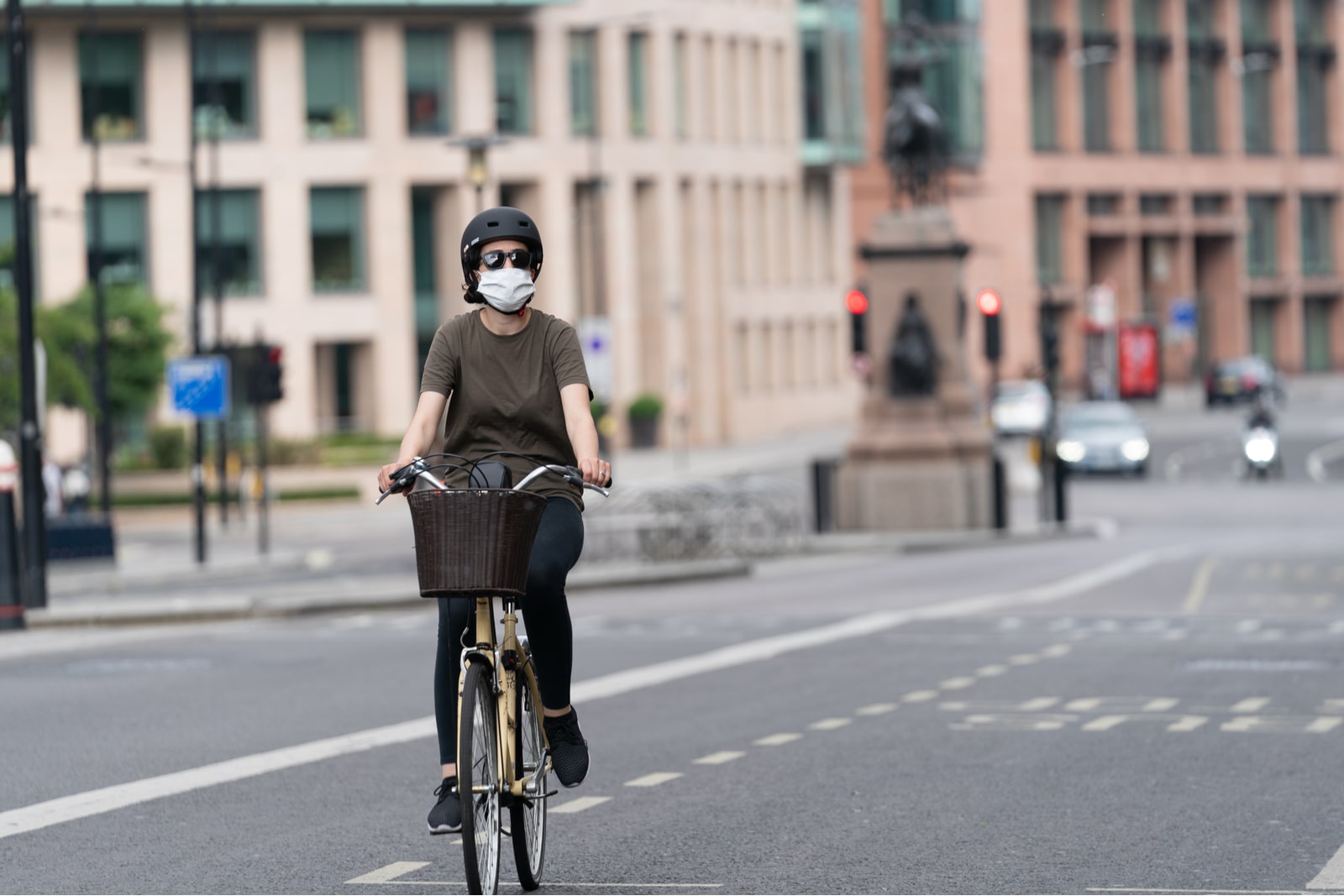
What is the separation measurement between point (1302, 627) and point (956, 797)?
10.9 metres

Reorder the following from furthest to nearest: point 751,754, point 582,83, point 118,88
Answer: point 582,83, point 118,88, point 751,754

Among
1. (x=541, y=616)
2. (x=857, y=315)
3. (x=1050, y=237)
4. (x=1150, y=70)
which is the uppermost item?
(x=1150, y=70)

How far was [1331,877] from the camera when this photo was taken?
28.4 feet

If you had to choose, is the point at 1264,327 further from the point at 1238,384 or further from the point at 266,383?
the point at 266,383

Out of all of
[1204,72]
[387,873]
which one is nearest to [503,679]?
[387,873]

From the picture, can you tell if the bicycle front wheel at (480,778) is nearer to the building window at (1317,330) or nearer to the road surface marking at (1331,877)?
the road surface marking at (1331,877)

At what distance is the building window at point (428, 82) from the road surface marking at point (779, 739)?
5771cm

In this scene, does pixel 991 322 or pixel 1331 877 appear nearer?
pixel 1331 877

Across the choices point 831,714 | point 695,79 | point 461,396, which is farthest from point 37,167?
point 461,396

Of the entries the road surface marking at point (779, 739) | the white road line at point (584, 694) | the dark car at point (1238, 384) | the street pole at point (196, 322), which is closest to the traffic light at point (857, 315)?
the white road line at point (584, 694)

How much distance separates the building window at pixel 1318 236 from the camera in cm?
11381

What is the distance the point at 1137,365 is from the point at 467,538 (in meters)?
90.1

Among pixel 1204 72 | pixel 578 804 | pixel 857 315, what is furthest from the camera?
pixel 1204 72

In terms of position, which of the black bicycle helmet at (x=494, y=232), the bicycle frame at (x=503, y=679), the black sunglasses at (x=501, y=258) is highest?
the black bicycle helmet at (x=494, y=232)
